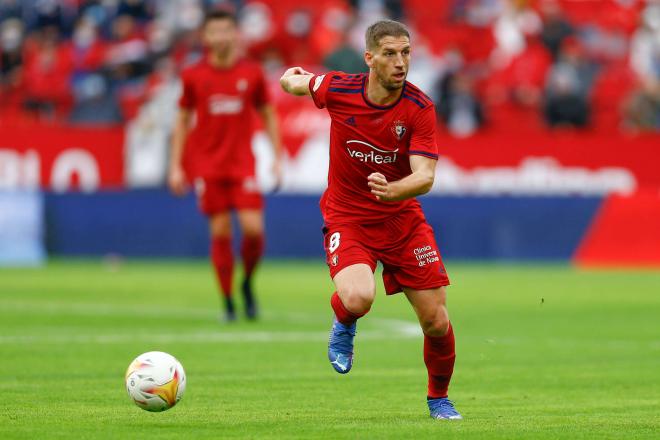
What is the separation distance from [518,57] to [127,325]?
51.2 ft

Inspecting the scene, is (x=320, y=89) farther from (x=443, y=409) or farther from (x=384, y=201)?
(x=443, y=409)

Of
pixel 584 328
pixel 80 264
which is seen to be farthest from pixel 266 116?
pixel 80 264

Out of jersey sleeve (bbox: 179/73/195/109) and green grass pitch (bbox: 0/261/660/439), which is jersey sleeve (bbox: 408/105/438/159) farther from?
jersey sleeve (bbox: 179/73/195/109)

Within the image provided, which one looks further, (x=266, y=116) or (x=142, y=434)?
(x=266, y=116)

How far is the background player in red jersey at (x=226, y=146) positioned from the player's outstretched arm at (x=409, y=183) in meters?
6.12

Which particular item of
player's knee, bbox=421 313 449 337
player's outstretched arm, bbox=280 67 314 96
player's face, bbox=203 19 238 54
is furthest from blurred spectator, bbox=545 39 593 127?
player's knee, bbox=421 313 449 337

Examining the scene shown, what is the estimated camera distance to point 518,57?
26.5m

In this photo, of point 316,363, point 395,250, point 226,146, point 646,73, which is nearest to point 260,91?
point 226,146

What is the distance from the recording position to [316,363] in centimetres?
982

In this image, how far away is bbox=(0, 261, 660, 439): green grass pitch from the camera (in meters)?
6.76

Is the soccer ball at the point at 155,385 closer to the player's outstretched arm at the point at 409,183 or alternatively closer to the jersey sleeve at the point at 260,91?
the player's outstretched arm at the point at 409,183

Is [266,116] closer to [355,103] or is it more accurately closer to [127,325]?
[127,325]

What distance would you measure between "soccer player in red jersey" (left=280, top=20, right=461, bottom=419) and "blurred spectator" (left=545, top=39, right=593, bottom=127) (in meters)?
18.4

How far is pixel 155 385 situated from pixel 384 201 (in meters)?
1.54
